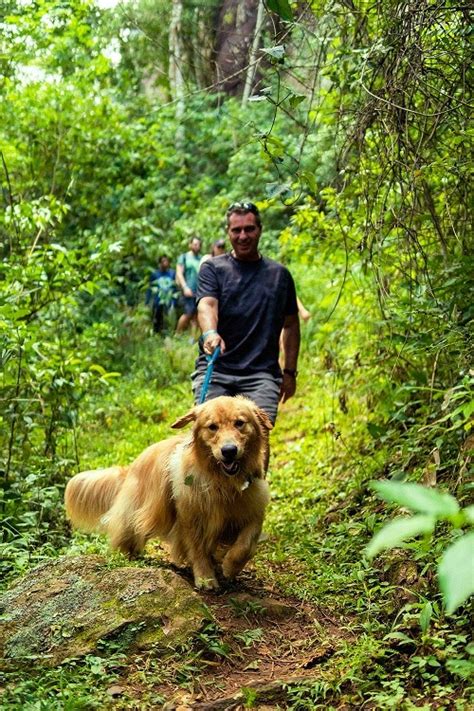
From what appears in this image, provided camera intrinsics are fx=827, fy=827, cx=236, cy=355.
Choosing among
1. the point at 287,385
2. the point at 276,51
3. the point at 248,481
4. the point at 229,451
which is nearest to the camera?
the point at 276,51

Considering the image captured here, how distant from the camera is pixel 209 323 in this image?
534cm

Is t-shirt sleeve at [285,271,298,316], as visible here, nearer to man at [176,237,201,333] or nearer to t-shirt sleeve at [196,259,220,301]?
t-shirt sleeve at [196,259,220,301]

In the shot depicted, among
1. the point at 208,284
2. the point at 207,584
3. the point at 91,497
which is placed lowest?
the point at 207,584

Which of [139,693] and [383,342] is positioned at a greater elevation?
[383,342]

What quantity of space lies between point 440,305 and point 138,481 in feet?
7.02

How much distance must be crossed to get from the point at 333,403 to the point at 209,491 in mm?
2771

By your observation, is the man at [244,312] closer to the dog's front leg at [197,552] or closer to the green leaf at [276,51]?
the dog's front leg at [197,552]

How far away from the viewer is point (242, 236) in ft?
18.4

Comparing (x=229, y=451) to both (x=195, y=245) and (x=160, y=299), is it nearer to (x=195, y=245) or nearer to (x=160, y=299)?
(x=160, y=299)

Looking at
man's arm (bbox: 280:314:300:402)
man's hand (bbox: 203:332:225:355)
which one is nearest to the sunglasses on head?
man's arm (bbox: 280:314:300:402)

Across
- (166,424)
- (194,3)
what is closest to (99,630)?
(166,424)

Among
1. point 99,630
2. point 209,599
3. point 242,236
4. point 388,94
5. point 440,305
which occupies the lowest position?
point 209,599

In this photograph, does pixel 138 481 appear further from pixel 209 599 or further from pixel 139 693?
pixel 139 693

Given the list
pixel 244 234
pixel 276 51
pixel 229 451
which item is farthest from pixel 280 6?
pixel 244 234
